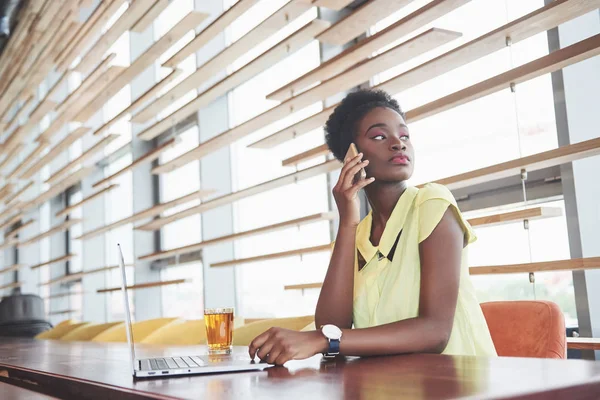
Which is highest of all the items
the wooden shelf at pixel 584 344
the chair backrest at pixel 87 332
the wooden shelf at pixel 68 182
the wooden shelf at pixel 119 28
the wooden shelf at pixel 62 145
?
the wooden shelf at pixel 119 28

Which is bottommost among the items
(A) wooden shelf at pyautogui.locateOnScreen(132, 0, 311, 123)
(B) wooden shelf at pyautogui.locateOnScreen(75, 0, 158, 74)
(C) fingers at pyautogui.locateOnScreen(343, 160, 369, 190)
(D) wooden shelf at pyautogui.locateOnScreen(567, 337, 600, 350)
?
(D) wooden shelf at pyautogui.locateOnScreen(567, 337, 600, 350)

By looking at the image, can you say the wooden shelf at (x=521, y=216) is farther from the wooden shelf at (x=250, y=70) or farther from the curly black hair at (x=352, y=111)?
the wooden shelf at (x=250, y=70)

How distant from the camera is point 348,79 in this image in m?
2.85

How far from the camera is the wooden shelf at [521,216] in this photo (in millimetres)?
2150

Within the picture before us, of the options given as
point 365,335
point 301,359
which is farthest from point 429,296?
point 301,359

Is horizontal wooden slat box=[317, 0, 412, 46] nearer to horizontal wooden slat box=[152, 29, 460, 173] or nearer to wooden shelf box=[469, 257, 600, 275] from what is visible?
horizontal wooden slat box=[152, 29, 460, 173]

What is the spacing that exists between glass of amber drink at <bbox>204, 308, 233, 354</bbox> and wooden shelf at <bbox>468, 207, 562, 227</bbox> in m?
1.08

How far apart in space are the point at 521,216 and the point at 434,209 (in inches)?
26.1

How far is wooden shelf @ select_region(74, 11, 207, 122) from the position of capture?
3.50 metres

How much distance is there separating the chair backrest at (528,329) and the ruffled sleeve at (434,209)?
0.22 metres

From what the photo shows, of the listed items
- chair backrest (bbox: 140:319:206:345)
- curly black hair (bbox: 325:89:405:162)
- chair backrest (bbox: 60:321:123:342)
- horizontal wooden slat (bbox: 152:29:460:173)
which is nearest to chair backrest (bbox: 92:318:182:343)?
chair backrest (bbox: 60:321:123:342)

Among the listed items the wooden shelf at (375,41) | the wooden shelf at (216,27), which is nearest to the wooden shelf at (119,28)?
the wooden shelf at (216,27)

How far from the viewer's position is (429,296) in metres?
1.54

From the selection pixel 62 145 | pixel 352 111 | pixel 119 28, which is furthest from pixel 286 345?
pixel 62 145
